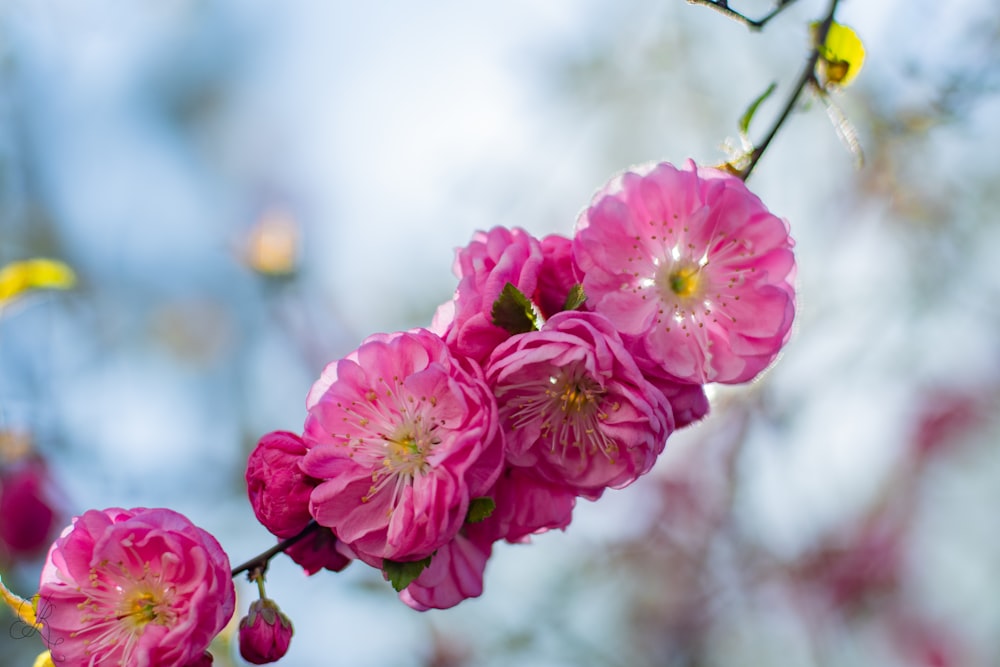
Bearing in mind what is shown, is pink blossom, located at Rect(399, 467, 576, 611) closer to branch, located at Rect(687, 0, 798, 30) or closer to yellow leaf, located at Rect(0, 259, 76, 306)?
branch, located at Rect(687, 0, 798, 30)

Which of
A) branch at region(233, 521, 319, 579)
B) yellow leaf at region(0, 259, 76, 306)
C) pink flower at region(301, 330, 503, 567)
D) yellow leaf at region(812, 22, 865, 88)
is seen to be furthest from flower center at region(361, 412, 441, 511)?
yellow leaf at region(0, 259, 76, 306)

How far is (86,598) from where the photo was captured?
2.95 feet

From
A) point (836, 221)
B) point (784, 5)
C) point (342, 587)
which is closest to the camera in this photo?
point (784, 5)

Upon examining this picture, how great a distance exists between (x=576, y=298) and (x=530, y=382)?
0.37 ft

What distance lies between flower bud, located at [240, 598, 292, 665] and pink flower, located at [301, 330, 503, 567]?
0.37 feet

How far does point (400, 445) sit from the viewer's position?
92 cm

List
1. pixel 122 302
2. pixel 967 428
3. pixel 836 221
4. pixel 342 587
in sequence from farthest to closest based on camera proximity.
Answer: pixel 122 302, pixel 967 428, pixel 836 221, pixel 342 587

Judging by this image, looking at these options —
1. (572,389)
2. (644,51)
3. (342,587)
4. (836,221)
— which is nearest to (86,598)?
(572,389)

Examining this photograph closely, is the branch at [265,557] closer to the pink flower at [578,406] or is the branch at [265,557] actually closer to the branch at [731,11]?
the pink flower at [578,406]

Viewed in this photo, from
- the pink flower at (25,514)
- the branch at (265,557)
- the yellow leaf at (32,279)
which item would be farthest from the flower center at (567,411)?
the pink flower at (25,514)

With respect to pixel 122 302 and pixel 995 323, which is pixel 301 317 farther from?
pixel 995 323

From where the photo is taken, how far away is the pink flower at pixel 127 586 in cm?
84

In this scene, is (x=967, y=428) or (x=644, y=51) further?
(x=967, y=428)

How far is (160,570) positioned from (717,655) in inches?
104
